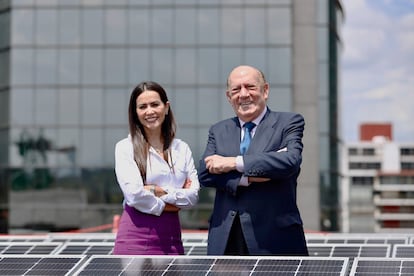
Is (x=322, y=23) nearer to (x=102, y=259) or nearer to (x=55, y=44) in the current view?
(x=55, y=44)

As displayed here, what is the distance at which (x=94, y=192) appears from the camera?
34.7 meters

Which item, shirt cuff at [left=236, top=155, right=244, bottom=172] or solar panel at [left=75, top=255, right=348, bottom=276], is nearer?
solar panel at [left=75, top=255, right=348, bottom=276]

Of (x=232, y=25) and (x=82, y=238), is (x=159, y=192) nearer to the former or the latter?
(x=82, y=238)

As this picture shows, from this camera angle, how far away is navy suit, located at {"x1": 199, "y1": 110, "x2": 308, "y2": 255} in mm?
4934

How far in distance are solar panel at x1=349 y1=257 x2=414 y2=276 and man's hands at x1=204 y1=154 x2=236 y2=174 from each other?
1.04 metres

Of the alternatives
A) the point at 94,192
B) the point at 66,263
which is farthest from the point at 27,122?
the point at 66,263

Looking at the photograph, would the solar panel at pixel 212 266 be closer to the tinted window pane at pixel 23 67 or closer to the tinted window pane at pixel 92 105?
the tinted window pane at pixel 92 105

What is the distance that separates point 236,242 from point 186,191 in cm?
60

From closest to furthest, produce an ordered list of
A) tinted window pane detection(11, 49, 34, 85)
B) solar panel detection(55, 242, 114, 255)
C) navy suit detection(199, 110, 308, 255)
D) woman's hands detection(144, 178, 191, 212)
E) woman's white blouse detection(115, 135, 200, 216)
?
navy suit detection(199, 110, 308, 255), woman's white blouse detection(115, 135, 200, 216), woman's hands detection(144, 178, 191, 212), solar panel detection(55, 242, 114, 255), tinted window pane detection(11, 49, 34, 85)

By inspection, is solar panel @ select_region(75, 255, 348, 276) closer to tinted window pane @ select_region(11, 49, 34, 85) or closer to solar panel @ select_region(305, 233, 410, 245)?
solar panel @ select_region(305, 233, 410, 245)

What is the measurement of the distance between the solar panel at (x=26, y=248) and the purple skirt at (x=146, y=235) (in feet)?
5.43

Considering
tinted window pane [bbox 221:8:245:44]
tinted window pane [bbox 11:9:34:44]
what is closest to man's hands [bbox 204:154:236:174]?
tinted window pane [bbox 221:8:245:44]

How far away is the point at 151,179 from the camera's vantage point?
17.8 ft

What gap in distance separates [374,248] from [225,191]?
2.89 metres
